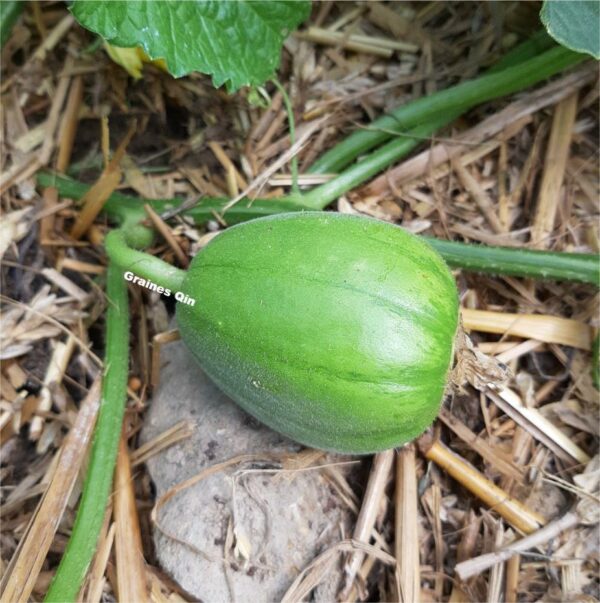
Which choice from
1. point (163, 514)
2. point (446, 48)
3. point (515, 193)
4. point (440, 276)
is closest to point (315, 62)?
point (446, 48)

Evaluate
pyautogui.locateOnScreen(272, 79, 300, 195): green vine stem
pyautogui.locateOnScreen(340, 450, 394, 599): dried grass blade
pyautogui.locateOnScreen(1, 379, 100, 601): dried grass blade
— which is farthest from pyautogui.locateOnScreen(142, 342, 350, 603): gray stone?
pyautogui.locateOnScreen(272, 79, 300, 195): green vine stem

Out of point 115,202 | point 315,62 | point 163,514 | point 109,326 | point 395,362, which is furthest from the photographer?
point 315,62

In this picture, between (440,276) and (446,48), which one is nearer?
(440,276)

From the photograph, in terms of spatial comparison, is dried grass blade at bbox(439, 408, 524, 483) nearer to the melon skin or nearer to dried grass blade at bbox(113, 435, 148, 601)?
the melon skin

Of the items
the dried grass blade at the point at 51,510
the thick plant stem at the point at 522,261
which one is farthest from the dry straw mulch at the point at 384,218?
the thick plant stem at the point at 522,261

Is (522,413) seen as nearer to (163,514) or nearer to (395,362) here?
(395,362)

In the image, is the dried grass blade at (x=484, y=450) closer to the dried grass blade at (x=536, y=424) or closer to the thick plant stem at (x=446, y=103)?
the dried grass blade at (x=536, y=424)
